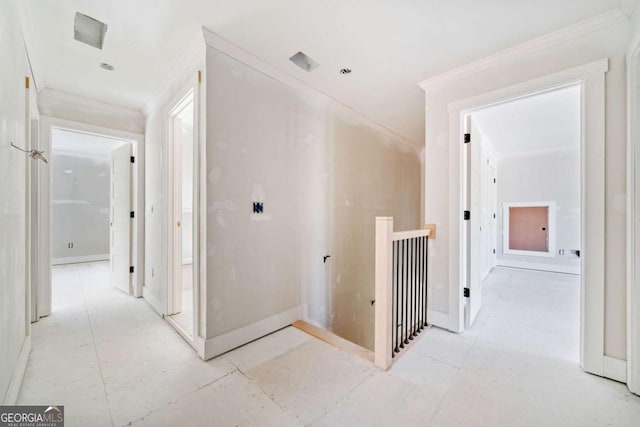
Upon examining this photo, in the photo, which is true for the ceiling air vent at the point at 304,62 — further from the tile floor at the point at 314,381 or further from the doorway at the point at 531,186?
the tile floor at the point at 314,381

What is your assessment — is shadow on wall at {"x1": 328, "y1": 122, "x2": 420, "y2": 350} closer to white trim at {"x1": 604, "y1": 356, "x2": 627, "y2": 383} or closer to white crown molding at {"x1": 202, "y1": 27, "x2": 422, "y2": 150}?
white crown molding at {"x1": 202, "y1": 27, "x2": 422, "y2": 150}

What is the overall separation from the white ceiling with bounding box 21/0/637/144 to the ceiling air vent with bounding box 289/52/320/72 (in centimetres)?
6

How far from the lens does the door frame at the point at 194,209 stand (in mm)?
1980

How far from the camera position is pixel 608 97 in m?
1.69

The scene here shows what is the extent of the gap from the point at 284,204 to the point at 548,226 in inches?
223

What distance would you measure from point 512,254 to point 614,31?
4.82 metres

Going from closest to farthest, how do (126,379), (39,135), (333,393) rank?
1. (333,393)
2. (126,379)
3. (39,135)

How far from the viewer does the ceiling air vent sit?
2.24 m

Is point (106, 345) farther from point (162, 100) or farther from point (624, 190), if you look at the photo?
point (624, 190)

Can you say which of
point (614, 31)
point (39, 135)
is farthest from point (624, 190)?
point (39, 135)

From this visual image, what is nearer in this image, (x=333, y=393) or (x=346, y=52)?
(x=333, y=393)

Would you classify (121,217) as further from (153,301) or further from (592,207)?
(592,207)

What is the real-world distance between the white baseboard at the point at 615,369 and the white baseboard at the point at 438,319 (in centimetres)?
99

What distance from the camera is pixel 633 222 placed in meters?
1.53
